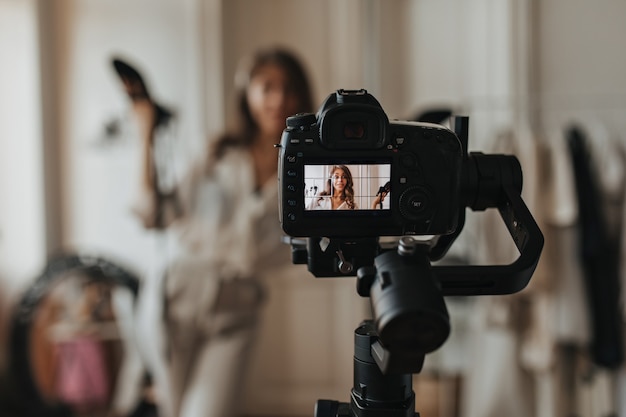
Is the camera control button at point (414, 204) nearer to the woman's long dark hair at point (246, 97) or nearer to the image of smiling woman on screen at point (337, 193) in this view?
the image of smiling woman on screen at point (337, 193)

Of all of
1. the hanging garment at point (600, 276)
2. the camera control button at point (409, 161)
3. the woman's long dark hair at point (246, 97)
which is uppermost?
the woman's long dark hair at point (246, 97)

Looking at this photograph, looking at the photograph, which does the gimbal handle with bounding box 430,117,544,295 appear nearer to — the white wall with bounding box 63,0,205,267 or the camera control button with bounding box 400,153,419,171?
the camera control button with bounding box 400,153,419,171

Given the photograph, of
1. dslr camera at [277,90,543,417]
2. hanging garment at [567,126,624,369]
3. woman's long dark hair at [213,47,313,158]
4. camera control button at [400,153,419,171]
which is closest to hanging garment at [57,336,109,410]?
woman's long dark hair at [213,47,313,158]

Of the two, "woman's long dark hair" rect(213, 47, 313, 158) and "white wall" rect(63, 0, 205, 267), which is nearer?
"woman's long dark hair" rect(213, 47, 313, 158)

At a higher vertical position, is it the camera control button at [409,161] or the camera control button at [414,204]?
the camera control button at [409,161]

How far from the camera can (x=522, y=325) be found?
201 cm

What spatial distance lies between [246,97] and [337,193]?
4.49ft

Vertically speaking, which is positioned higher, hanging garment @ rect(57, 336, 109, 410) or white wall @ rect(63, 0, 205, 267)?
white wall @ rect(63, 0, 205, 267)

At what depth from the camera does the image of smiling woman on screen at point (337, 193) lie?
706mm

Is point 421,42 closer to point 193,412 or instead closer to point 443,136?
point 193,412

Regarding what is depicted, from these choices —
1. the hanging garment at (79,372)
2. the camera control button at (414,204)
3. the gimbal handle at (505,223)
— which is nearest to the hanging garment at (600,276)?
the gimbal handle at (505,223)

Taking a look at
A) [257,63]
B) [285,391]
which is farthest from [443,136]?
[285,391]

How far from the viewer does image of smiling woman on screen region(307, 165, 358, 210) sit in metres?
0.71

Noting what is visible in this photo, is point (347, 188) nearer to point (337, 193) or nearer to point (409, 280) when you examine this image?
point (337, 193)
